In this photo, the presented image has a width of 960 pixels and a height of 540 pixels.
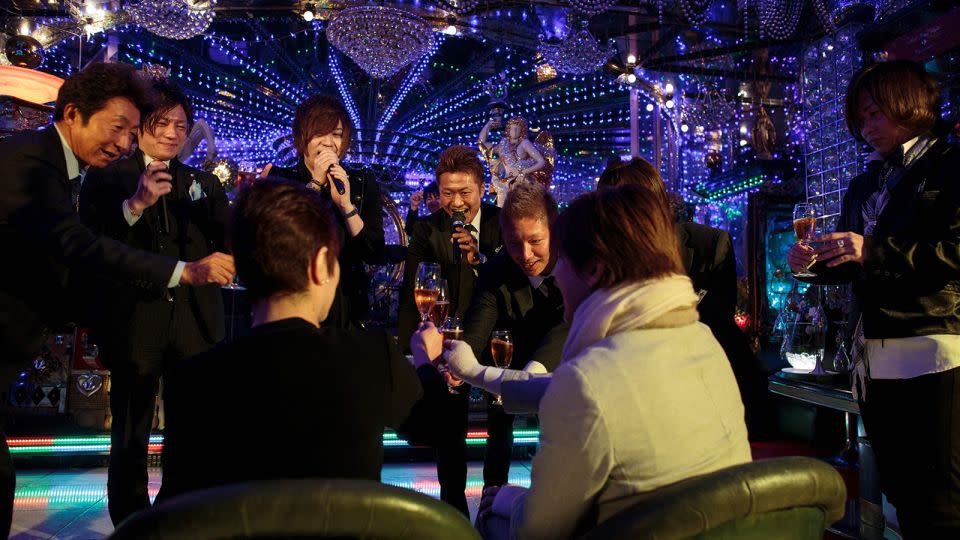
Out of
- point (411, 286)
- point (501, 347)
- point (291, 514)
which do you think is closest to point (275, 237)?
point (291, 514)

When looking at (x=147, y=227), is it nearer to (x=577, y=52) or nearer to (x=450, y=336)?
(x=450, y=336)

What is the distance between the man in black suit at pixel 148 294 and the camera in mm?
2496

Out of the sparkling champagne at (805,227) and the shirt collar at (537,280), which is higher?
the sparkling champagne at (805,227)

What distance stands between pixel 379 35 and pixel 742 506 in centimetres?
525

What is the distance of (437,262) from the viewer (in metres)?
3.15

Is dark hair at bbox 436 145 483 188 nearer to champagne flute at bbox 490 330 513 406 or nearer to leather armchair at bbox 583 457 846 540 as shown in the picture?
champagne flute at bbox 490 330 513 406

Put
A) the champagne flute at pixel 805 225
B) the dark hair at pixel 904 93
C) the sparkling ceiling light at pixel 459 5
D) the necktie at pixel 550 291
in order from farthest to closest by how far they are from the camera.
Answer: the sparkling ceiling light at pixel 459 5, the necktie at pixel 550 291, the champagne flute at pixel 805 225, the dark hair at pixel 904 93

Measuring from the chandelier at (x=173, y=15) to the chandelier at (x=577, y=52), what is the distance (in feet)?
9.17

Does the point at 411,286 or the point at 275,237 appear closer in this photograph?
the point at 275,237

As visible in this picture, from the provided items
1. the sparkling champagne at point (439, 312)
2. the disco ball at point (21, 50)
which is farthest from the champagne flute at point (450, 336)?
the disco ball at point (21, 50)

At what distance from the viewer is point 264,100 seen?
1073 centimetres

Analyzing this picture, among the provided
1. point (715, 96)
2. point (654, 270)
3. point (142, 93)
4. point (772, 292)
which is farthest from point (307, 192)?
point (715, 96)

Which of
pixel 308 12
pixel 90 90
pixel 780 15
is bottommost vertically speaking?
pixel 90 90

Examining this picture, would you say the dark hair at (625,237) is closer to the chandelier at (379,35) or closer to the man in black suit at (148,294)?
the man in black suit at (148,294)
